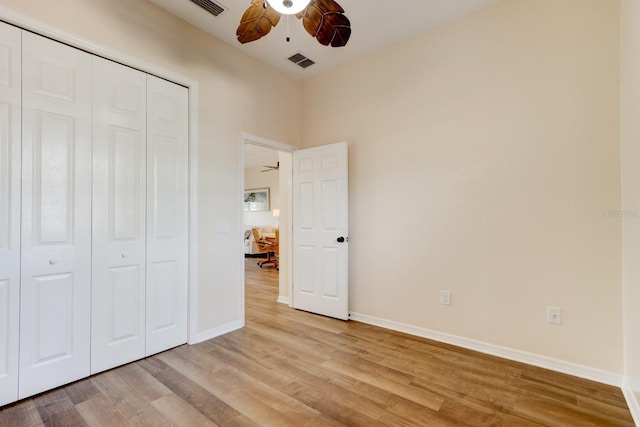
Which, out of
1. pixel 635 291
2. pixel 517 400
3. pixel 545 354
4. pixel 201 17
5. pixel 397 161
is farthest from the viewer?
pixel 397 161

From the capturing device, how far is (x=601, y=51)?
7.36 ft

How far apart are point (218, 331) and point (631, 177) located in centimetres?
351

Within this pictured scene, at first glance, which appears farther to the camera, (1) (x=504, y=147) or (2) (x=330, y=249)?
(2) (x=330, y=249)

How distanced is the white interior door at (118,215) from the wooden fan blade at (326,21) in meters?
1.57

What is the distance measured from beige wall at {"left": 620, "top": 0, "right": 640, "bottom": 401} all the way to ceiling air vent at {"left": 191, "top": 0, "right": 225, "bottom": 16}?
2960 mm

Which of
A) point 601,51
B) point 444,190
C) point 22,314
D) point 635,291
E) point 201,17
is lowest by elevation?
point 22,314

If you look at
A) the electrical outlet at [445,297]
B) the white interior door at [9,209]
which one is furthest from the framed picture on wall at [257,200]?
the white interior door at [9,209]

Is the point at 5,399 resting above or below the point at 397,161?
below

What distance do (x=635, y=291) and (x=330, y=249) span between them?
252cm

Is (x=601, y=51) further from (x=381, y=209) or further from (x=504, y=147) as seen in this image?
(x=381, y=209)

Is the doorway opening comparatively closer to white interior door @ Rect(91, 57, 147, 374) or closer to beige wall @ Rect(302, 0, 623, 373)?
beige wall @ Rect(302, 0, 623, 373)

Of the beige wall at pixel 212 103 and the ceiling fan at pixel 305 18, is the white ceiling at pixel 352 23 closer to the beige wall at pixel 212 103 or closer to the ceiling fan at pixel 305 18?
the beige wall at pixel 212 103

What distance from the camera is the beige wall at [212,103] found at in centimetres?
246

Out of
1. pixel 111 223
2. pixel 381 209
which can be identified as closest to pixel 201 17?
pixel 111 223
